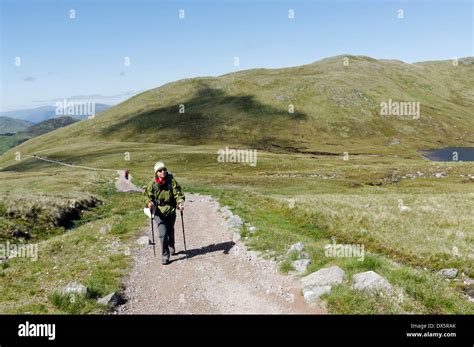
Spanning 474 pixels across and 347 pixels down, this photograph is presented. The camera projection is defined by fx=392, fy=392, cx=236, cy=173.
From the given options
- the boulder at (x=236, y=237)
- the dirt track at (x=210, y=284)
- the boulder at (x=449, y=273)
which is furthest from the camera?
the boulder at (x=236, y=237)

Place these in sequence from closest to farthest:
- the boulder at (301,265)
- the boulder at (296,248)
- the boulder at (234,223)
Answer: the boulder at (301,265)
the boulder at (296,248)
the boulder at (234,223)

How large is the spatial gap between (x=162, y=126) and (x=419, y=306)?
179126mm

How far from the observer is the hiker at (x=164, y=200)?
55.5ft

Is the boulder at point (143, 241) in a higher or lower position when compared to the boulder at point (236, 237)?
lower

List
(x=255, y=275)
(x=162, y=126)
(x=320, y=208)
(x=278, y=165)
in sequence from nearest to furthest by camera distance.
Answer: (x=255, y=275) < (x=320, y=208) < (x=278, y=165) < (x=162, y=126)

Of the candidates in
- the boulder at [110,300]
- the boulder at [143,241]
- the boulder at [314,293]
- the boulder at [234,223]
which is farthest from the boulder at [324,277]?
the boulder at [143,241]

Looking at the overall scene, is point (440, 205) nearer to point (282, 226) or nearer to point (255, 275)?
point (282, 226)

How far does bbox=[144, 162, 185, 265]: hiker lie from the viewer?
55.5ft

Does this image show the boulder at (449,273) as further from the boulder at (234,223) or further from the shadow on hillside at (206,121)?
the shadow on hillside at (206,121)

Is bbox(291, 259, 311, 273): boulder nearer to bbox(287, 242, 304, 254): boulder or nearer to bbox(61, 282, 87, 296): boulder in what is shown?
bbox(287, 242, 304, 254): boulder

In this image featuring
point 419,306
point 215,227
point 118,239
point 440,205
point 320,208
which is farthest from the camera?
point 440,205
